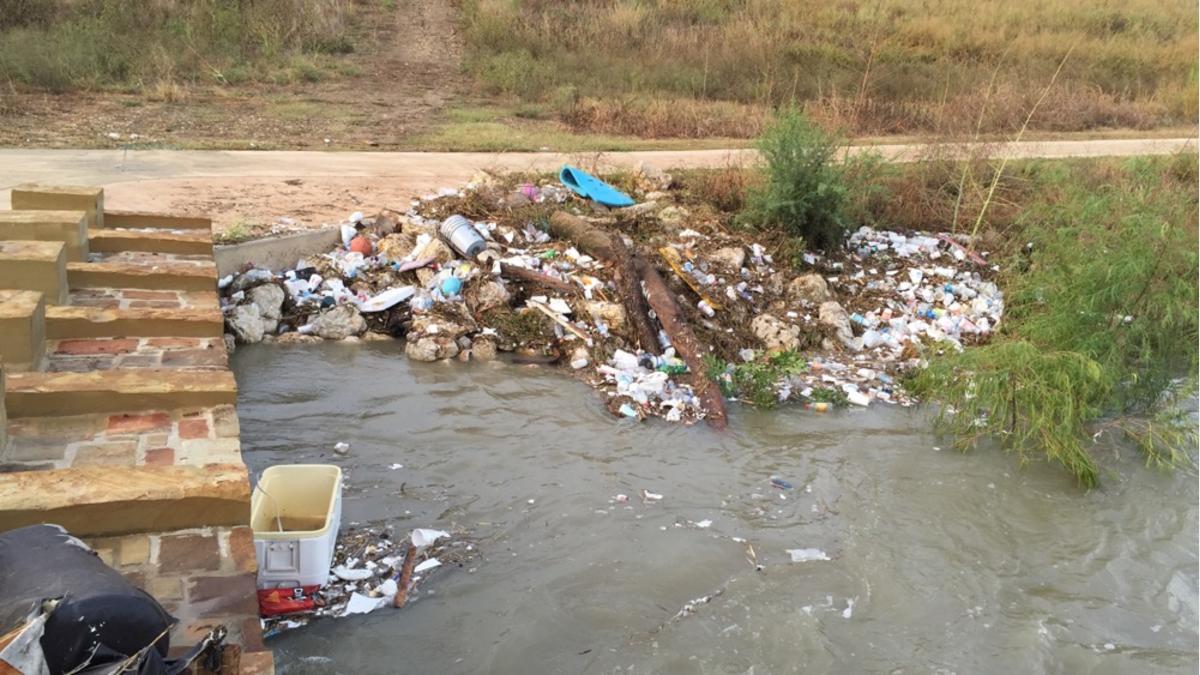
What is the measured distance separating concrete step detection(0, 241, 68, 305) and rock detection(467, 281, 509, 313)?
372cm

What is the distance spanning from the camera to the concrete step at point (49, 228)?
192 inches

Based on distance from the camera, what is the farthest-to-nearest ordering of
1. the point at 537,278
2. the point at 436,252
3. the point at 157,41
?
the point at 157,41, the point at 436,252, the point at 537,278

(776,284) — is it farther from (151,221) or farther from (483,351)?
(151,221)

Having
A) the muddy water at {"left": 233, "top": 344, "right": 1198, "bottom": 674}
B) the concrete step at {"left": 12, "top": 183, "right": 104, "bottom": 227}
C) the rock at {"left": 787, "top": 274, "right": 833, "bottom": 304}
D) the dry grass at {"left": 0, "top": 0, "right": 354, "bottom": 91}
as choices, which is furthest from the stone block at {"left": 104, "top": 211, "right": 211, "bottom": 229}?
the dry grass at {"left": 0, "top": 0, "right": 354, "bottom": 91}

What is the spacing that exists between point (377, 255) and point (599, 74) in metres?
10.1

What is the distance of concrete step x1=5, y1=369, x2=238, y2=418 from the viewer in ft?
12.0

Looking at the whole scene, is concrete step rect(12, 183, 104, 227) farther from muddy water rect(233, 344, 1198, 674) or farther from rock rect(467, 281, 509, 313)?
rock rect(467, 281, 509, 313)

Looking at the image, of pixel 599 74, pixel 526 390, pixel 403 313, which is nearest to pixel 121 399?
pixel 526 390

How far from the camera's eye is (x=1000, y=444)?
6582 millimetres

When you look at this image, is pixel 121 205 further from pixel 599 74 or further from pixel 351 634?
pixel 599 74

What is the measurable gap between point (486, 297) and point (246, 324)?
1.96 metres

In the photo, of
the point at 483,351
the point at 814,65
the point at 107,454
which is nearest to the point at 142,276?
the point at 107,454

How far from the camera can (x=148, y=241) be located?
19.1 feet

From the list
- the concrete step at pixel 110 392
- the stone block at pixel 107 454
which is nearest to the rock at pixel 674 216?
the concrete step at pixel 110 392
